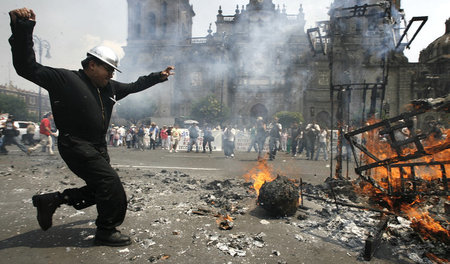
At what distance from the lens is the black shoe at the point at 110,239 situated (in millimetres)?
3008

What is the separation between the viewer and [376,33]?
20.9 ft

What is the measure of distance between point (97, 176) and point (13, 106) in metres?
56.7

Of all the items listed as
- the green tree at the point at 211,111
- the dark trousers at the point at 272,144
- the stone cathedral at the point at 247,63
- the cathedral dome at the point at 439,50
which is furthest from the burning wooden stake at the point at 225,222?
the cathedral dome at the point at 439,50

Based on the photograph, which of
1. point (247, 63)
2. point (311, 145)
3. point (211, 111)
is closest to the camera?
point (311, 145)

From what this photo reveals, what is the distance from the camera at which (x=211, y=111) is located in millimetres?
41000

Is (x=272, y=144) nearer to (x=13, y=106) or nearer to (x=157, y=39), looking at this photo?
(x=157, y=39)

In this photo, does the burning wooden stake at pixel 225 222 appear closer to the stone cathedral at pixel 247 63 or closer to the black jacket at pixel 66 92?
the black jacket at pixel 66 92

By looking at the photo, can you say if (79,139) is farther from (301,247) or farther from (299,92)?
(299,92)

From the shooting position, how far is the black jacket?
247 centimetres

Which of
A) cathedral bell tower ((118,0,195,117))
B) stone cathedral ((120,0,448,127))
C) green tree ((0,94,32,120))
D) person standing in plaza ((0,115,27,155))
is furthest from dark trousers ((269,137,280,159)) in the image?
green tree ((0,94,32,120))

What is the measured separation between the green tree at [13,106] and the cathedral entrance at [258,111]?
132 feet

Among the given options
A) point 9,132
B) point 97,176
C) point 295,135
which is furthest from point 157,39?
point 97,176

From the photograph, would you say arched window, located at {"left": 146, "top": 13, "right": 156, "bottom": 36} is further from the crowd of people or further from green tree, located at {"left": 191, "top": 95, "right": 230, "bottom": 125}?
the crowd of people

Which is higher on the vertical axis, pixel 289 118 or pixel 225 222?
pixel 289 118
